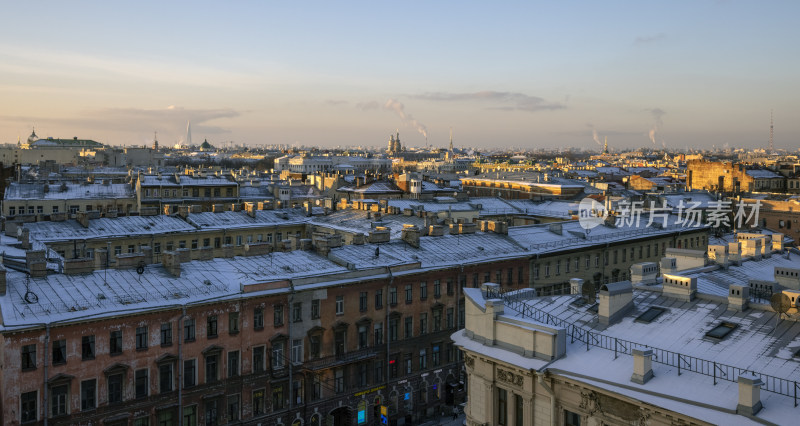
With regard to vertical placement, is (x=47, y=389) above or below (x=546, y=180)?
below

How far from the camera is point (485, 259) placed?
118 ft

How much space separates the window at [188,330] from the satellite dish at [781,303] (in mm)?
19182

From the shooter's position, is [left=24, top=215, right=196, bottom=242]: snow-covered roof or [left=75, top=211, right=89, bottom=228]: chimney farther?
[left=75, top=211, right=89, bottom=228]: chimney

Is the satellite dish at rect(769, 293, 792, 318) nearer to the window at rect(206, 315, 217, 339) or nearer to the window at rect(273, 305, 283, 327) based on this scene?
the window at rect(273, 305, 283, 327)

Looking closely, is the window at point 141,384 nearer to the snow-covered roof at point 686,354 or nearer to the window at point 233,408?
the window at point 233,408

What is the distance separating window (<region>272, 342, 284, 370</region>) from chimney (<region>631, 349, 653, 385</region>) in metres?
15.7

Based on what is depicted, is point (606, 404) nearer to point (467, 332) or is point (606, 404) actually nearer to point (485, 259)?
point (467, 332)

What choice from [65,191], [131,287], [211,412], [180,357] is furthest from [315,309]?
[65,191]

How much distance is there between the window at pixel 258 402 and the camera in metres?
28.0

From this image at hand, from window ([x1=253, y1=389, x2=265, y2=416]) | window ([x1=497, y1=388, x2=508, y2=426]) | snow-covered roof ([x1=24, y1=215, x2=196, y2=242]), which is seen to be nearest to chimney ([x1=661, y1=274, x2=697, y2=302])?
window ([x1=497, y1=388, x2=508, y2=426])

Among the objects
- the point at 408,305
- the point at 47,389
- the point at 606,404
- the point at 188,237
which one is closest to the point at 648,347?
the point at 606,404

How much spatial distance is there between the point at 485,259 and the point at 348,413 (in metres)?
10.5

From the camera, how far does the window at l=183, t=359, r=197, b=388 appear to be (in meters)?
26.0

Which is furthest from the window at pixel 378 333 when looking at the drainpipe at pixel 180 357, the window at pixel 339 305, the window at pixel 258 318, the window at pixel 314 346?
the drainpipe at pixel 180 357
